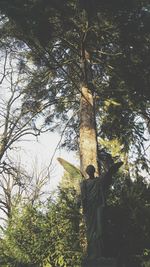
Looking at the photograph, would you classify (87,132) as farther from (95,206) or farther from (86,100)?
(95,206)

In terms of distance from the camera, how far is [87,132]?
1217 cm

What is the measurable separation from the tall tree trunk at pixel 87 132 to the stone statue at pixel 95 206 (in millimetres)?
3159

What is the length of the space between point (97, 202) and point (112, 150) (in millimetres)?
7867

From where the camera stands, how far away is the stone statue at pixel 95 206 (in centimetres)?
784

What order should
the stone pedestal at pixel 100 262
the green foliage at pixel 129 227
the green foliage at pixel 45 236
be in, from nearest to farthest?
the stone pedestal at pixel 100 262
the green foliage at pixel 129 227
the green foliage at pixel 45 236

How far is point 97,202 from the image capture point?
820 centimetres

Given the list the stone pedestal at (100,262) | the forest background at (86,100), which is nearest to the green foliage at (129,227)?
the forest background at (86,100)

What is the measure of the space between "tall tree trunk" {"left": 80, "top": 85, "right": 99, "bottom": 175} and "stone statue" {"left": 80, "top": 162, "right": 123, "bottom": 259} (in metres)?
3.16

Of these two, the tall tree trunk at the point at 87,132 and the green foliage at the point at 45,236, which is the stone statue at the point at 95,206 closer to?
the green foliage at the point at 45,236

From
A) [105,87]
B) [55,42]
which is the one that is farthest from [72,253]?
[55,42]

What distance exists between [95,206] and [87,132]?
13.9 feet

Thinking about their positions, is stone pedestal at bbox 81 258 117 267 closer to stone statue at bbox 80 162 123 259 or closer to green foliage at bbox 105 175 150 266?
stone statue at bbox 80 162 123 259

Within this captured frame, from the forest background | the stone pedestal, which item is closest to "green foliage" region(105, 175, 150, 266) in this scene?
the forest background

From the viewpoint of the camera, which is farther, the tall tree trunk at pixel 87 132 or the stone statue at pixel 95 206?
the tall tree trunk at pixel 87 132
